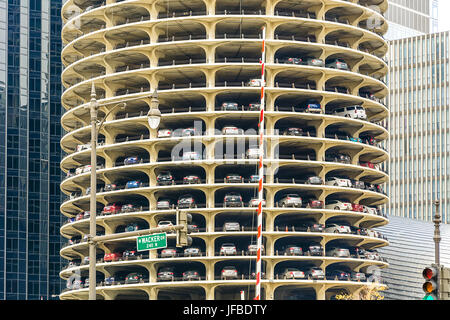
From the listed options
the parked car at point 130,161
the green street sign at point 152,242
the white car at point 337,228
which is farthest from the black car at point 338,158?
the green street sign at point 152,242

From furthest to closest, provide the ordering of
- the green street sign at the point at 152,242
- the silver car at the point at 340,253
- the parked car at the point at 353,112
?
the parked car at the point at 353,112, the silver car at the point at 340,253, the green street sign at the point at 152,242

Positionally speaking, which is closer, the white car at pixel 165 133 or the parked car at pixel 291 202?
the parked car at pixel 291 202

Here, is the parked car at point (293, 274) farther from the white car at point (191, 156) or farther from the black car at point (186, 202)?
the white car at point (191, 156)

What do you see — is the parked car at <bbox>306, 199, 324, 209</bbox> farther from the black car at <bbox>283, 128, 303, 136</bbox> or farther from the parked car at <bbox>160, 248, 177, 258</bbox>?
the parked car at <bbox>160, 248, 177, 258</bbox>

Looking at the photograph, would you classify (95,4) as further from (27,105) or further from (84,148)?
(27,105)

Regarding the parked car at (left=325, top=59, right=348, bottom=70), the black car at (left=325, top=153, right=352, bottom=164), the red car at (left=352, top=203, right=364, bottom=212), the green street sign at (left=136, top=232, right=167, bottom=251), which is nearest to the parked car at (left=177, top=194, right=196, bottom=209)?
the black car at (left=325, top=153, right=352, bottom=164)

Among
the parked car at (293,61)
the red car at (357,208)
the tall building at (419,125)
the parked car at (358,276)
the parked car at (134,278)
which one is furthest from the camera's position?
the tall building at (419,125)

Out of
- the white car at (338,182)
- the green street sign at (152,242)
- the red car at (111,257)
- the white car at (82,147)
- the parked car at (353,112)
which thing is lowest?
the red car at (111,257)

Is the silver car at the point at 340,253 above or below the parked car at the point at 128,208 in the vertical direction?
below

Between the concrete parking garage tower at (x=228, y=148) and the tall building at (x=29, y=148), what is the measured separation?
50.1 m

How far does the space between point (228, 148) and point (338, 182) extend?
12.8 meters

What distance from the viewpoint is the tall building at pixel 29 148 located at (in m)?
155

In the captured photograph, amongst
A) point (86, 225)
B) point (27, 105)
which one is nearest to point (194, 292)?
point (86, 225)

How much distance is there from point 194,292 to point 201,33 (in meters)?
29.1
